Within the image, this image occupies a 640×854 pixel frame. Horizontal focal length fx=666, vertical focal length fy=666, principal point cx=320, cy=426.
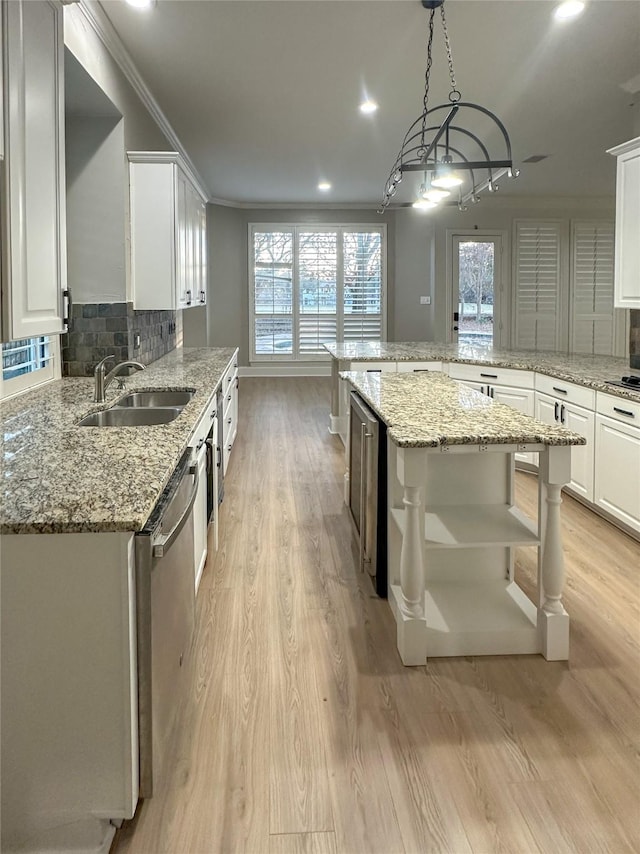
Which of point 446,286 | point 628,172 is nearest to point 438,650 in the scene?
point 628,172

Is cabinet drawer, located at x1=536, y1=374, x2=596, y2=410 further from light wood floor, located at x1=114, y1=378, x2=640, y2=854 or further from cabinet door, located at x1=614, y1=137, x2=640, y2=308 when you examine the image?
light wood floor, located at x1=114, y1=378, x2=640, y2=854

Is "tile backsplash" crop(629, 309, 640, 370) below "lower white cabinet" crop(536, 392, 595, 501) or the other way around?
the other way around

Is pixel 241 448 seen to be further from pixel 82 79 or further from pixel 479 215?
pixel 479 215

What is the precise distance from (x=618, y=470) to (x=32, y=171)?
3247 millimetres

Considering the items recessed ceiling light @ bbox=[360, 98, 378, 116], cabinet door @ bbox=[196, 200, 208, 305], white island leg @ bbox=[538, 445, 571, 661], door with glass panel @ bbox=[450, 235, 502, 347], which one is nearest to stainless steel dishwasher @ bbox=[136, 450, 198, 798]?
white island leg @ bbox=[538, 445, 571, 661]

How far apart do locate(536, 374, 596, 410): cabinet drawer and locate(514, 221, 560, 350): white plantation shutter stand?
214 inches

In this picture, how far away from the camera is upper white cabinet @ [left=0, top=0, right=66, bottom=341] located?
6.11ft

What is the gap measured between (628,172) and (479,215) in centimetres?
615

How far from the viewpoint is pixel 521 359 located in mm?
5414

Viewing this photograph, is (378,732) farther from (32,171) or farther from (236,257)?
(236,257)

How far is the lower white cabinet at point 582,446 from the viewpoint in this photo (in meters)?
4.06

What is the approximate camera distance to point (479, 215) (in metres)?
9.90

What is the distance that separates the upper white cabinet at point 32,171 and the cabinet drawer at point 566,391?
308 cm

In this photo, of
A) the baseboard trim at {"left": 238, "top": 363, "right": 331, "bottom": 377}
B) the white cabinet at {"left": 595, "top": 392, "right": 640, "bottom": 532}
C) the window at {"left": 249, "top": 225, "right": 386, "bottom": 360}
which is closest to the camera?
the white cabinet at {"left": 595, "top": 392, "right": 640, "bottom": 532}
